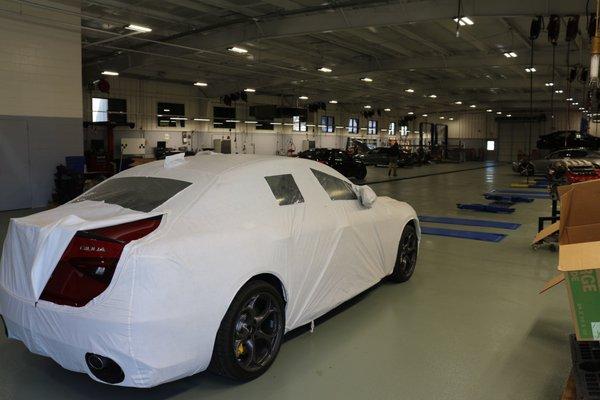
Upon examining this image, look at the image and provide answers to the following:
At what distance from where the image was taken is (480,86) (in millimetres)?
23734

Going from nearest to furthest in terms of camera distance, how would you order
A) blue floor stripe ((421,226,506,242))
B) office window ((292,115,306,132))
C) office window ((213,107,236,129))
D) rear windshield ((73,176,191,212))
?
rear windshield ((73,176,191,212)) → blue floor stripe ((421,226,506,242)) → office window ((213,107,236,129)) → office window ((292,115,306,132))

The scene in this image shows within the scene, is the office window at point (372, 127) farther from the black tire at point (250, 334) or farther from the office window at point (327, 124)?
the black tire at point (250, 334)

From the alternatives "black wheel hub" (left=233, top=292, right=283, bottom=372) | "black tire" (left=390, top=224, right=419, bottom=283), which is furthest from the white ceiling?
"black wheel hub" (left=233, top=292, right=283, bottom=372)

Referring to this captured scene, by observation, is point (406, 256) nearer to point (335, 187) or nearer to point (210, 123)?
point (335, 187)

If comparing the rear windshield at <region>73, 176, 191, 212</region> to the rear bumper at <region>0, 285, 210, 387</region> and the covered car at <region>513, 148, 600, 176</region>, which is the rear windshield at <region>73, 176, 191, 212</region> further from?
the covered car at <region>513, 148, 600, 176</region>

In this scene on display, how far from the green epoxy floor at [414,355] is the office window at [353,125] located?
3300 cm

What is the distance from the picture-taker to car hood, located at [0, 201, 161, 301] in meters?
2.46

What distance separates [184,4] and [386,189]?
8222 millimetres

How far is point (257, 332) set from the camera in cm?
289

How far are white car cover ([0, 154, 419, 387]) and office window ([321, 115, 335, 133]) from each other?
31755 millimetres

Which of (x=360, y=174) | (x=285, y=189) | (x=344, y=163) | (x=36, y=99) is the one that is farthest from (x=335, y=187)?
(x=360, y=174)

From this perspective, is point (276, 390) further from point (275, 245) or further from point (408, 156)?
point (408, 156)

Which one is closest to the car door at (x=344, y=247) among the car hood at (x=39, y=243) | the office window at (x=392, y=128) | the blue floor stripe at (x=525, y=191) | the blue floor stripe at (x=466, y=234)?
the car hood at (x=39, y=243)

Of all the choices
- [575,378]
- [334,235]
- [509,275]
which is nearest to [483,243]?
[509,275]
